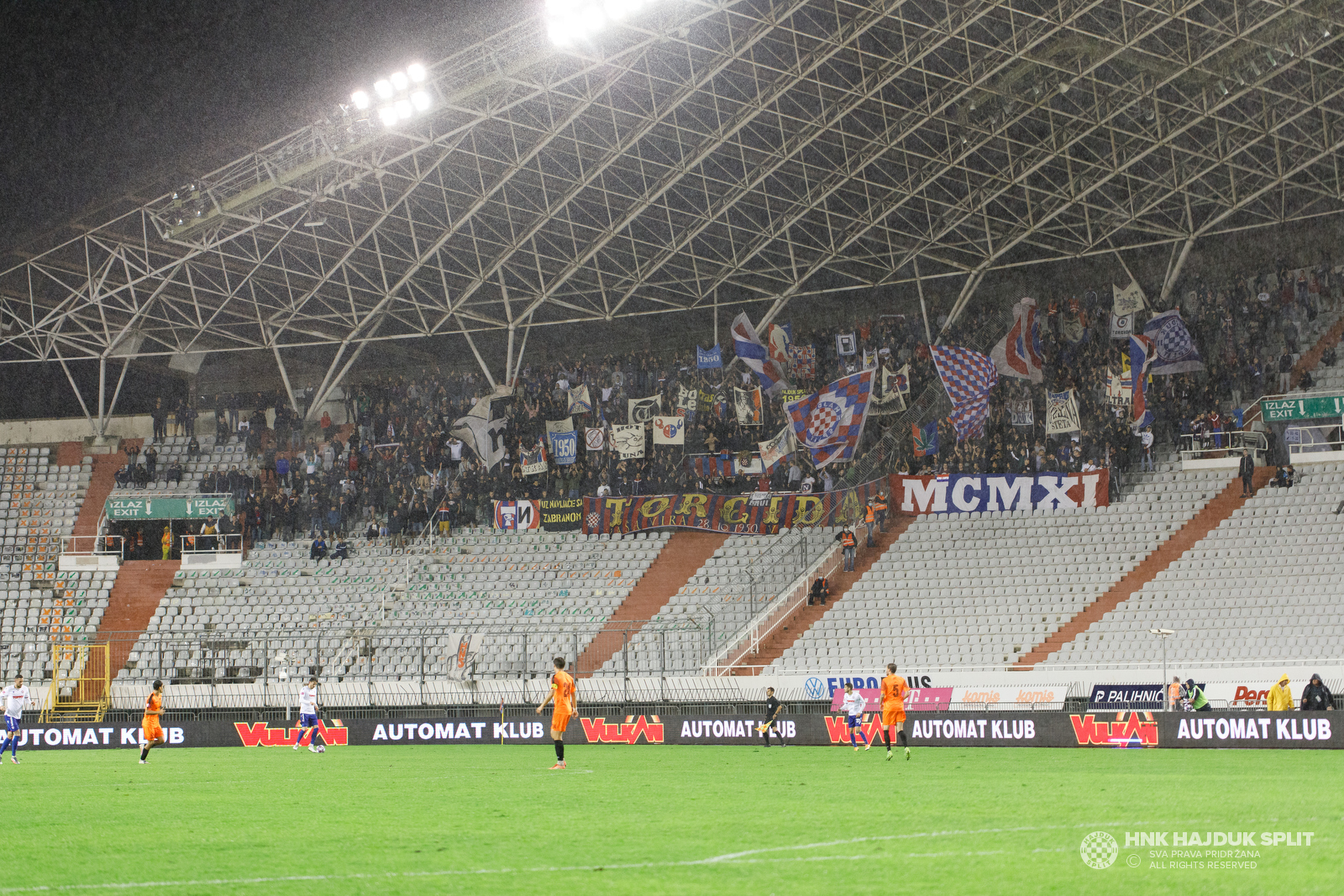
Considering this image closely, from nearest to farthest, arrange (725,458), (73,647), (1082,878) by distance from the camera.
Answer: (1082,878) < (73,647) < (725,458)

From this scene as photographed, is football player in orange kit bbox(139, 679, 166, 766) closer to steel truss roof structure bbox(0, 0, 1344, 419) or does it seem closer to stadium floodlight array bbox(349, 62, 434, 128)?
stadium floodlight array bbox(349, 62, 434, 128)

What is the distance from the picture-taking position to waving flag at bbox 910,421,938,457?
41.5m

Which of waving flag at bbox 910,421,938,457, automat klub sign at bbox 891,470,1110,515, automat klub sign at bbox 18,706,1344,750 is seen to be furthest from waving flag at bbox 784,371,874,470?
automat klub sign at bbox 18,706,1344,750

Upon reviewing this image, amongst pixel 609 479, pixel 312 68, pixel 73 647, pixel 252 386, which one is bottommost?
pixel 73 647

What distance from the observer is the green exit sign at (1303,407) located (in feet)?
118

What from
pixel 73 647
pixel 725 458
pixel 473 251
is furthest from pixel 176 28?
pixel 725 458

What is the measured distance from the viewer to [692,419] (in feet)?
148

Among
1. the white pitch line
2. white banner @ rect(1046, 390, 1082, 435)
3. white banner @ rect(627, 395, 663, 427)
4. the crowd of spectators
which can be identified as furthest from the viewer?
white banner @ rect(627, 395, 663, 427)

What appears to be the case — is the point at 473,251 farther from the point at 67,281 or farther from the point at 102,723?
the point at 102,723

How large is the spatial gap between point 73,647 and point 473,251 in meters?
16.6

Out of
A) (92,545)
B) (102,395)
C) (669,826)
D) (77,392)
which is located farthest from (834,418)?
(669,826)

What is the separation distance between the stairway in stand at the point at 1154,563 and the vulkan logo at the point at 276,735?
15.8 m

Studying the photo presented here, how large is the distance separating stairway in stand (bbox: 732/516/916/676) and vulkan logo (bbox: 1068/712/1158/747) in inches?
370

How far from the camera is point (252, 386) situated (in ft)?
174
